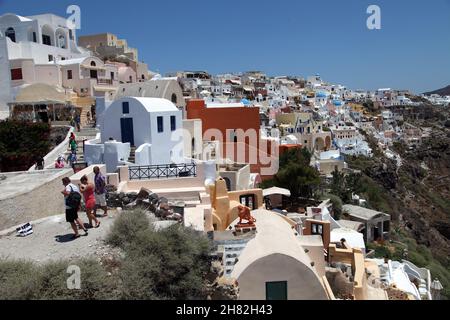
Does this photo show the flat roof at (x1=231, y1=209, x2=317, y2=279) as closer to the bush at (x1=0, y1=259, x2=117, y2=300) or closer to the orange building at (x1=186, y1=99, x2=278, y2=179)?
the bush at (x1=0, y1=259, x2=117, y2=300)

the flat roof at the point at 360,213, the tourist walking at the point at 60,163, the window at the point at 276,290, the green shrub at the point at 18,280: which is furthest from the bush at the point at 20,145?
the flat roof at the point at 360,213

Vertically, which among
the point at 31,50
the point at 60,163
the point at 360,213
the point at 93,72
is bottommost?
the point at 360,213

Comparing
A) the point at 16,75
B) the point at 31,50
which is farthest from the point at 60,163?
the point at 31,50

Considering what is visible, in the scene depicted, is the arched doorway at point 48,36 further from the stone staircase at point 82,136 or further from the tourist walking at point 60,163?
the tourist walking at point 60,163

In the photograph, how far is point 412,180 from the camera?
226 ft

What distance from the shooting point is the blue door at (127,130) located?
1681 cm

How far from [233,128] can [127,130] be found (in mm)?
10842

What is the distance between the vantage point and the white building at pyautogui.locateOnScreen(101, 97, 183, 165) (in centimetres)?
1634

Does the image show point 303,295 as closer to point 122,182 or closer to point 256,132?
point 122,182

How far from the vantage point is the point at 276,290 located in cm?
Result: 776

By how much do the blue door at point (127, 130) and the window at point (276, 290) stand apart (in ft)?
36.4

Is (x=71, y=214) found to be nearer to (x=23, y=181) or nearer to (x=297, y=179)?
(x=23, y=181)
